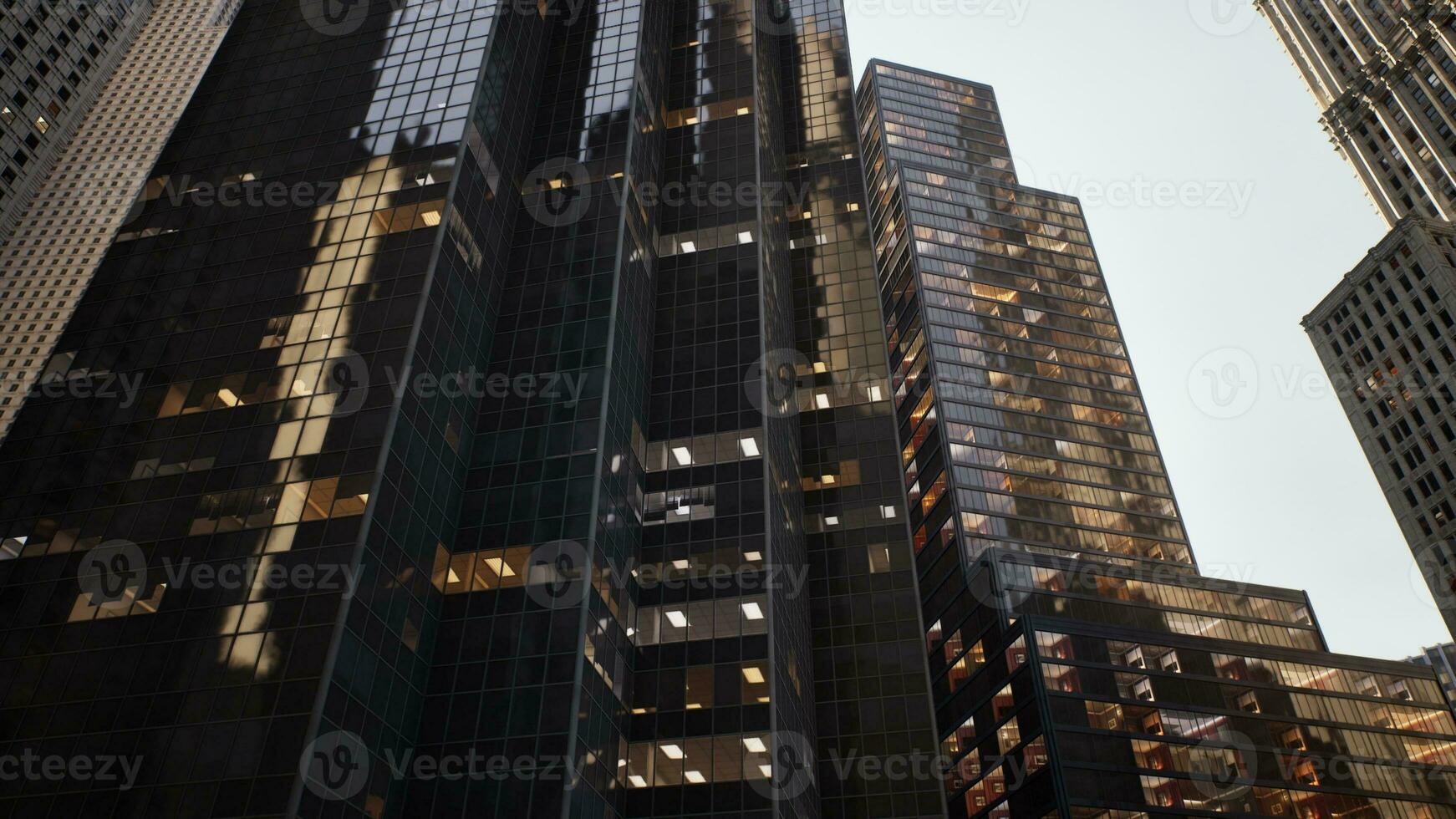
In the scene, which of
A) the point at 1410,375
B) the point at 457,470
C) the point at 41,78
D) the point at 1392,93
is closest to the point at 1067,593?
the point at 1410,375

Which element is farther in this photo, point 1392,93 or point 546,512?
point 1392,93

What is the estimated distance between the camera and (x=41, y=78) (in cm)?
8162

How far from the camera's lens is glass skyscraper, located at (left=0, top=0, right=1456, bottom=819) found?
45094 mm

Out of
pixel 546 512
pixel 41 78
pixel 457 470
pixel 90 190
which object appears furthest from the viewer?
pixel 90 190

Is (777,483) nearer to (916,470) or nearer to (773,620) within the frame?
(773,620)

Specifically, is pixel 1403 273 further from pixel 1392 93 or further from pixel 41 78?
pixel 41 78

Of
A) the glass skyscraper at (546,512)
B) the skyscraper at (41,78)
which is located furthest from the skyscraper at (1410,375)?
the skyscraper at (41,78)

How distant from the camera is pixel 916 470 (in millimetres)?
146500

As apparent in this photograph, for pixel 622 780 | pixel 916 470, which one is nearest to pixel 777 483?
pixel 622 780

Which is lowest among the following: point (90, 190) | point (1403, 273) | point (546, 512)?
point (546, 512)

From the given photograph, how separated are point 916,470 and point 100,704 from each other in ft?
387

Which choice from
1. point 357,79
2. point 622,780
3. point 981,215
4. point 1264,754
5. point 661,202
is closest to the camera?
point 622,780

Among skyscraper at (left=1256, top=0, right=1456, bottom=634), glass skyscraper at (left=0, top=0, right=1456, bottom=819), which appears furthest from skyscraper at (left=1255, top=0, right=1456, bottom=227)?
glass skyscraper at (left=0, top=0, right=1456, bottom=819)

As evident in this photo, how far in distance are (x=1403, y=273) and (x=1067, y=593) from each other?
57.7 m
